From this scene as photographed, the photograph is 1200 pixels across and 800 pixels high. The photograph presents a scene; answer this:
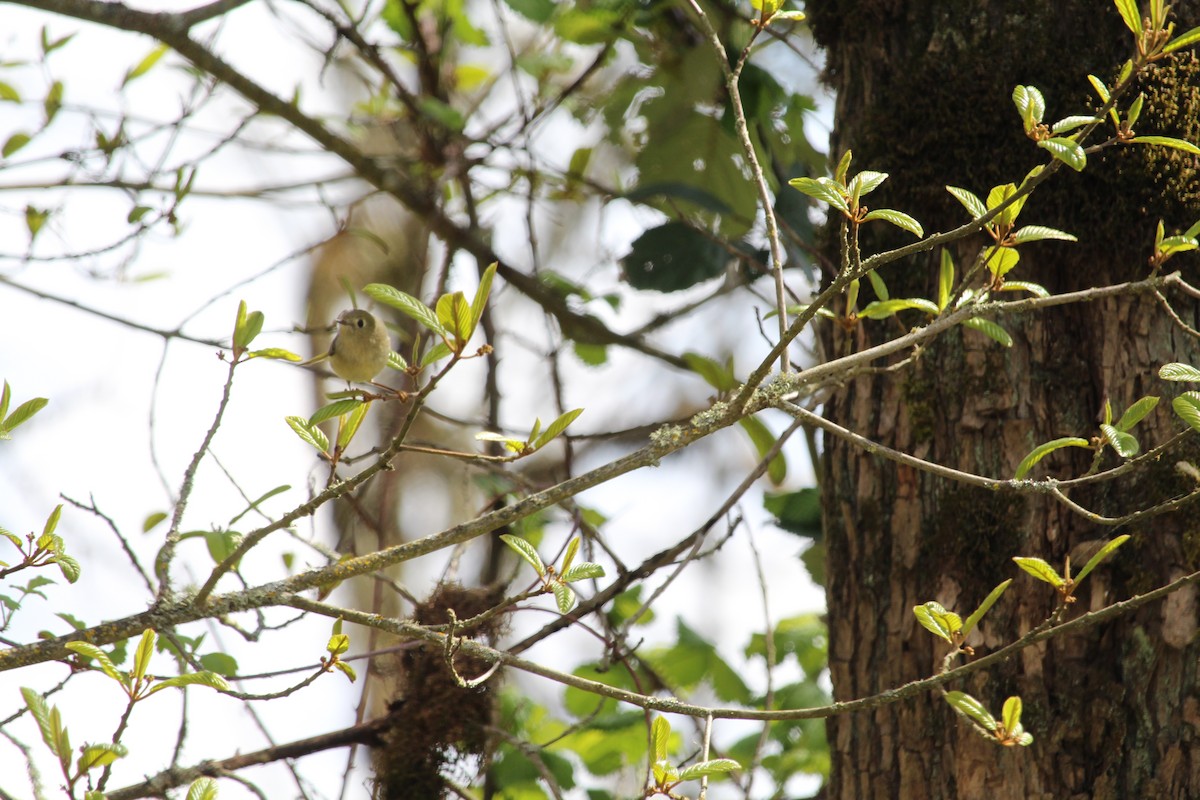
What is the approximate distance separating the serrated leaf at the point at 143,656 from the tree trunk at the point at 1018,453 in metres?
1.13

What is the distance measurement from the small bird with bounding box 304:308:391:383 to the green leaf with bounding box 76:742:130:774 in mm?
973

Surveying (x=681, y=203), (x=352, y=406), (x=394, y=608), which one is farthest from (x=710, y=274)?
(x=394, y=608)

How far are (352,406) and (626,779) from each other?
242 centimetres

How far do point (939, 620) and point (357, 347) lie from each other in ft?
4.23

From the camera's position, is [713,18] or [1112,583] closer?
[1112,583]

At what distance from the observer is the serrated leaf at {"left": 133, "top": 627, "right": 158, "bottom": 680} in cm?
131

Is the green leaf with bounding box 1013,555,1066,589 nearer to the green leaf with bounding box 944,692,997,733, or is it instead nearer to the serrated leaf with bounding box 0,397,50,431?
the green leaf with bounding box 944,692,997,733

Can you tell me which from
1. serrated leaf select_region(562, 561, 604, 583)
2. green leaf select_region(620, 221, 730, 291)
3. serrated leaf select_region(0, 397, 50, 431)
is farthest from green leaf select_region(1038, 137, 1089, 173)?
green leaf select_region(620, 221, 730, 291)

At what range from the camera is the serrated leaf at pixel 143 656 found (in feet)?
4.30

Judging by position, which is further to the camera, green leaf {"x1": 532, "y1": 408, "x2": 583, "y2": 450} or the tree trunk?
the tree trunk

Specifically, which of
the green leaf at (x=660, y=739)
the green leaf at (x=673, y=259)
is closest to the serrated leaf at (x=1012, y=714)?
the green leaf at (x=660, y=739)

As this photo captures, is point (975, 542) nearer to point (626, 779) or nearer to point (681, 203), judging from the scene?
point (681, 203)

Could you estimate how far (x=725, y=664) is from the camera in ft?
9.66

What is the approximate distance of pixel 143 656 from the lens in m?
1.32
